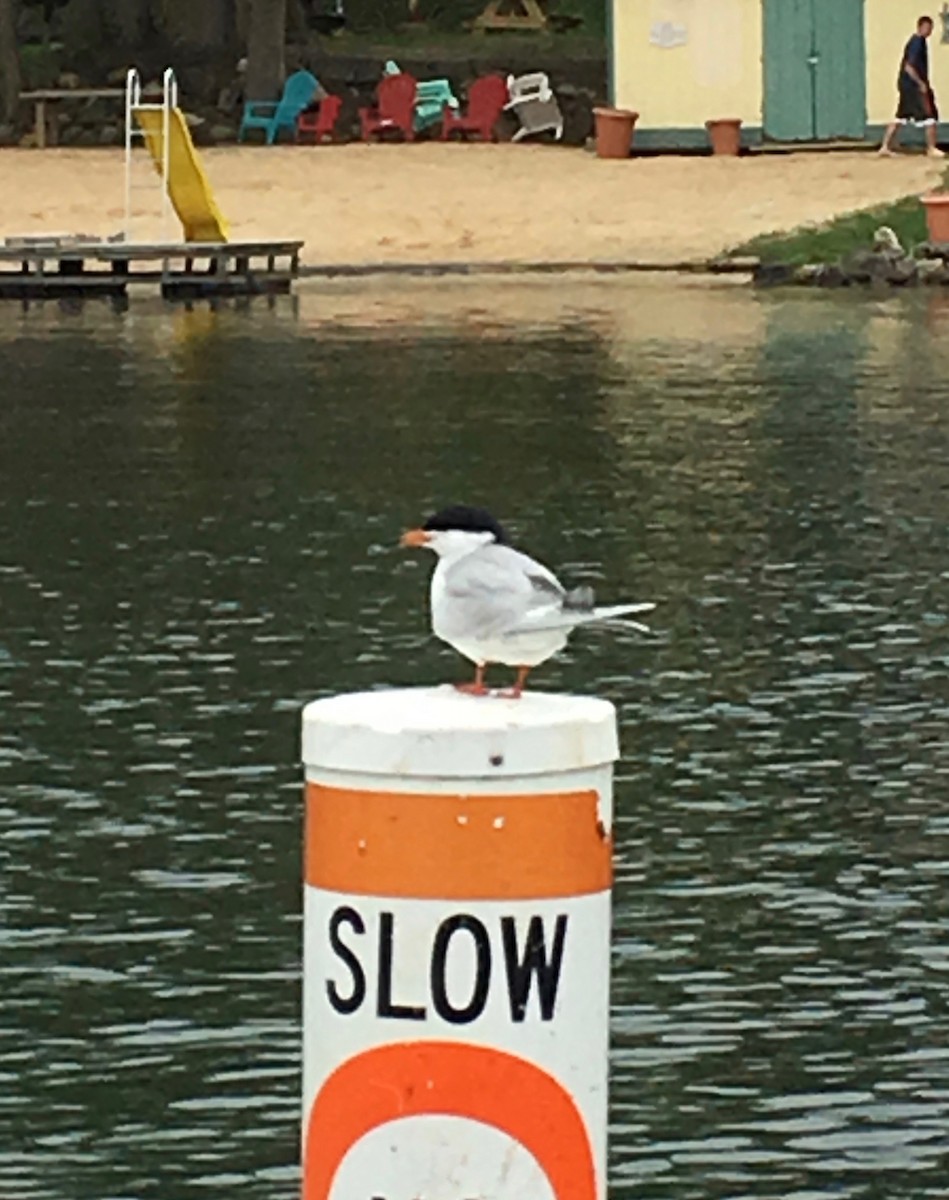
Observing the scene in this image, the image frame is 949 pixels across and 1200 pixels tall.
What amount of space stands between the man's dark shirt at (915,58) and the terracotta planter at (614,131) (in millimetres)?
3307

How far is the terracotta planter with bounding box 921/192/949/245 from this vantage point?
141 feet

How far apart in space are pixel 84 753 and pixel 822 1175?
5983 mm

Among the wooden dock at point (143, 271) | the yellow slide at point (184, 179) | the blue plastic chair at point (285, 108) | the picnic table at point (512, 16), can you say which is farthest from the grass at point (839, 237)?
the picnic table at point (512, 16)

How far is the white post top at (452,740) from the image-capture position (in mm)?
4824

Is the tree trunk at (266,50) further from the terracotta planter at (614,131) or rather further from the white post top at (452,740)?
the white post top at (452,740)

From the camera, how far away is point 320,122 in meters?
54.0

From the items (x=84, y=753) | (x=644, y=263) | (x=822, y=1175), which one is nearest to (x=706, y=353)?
(x=644, y=263)

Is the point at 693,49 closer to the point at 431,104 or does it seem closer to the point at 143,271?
the point at 431,104

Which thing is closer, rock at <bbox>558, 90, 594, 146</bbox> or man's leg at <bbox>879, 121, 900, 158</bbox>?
man's leg at <bbox>879, 121, 900, 158</bbox>

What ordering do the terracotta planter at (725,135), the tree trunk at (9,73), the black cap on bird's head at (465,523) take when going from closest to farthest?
the black cap on bird's head at (465,523) < the terracotta planter at (725,135) < the tree trunk at (9,73)

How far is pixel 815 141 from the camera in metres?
50.3

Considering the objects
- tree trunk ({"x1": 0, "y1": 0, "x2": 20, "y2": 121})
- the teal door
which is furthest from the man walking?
tree trunk ({"x1": 0, "y1": 0, "x2": 20, "y2": 121})

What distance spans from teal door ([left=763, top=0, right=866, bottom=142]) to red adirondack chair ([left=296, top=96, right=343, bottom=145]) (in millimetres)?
6463

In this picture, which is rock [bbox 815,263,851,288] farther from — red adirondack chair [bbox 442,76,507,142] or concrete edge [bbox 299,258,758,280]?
red adirondack chair [bbox 442,76,507,142]
